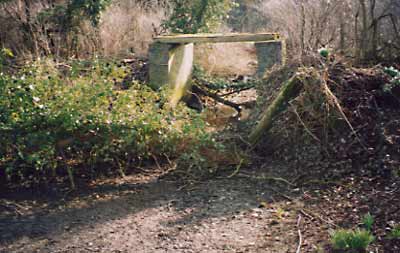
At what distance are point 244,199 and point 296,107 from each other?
132 centimetres

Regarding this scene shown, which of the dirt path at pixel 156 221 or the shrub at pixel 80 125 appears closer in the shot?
the dirt path at pixel 156 221

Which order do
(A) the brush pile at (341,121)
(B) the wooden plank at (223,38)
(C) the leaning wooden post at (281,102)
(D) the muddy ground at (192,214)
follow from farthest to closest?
(B) the wooden plank at (223,38) < (C) the leaning wooden post at (281,102) < (A) the brush pile at (341,121) < (D) the muddy ground at (192,214)

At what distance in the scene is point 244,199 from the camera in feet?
16.4

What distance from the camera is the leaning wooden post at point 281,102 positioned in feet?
18.9

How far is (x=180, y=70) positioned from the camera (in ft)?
31.1

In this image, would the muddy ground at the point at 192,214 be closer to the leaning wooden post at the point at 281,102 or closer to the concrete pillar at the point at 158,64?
the leaning wooden post at the point at 281,102

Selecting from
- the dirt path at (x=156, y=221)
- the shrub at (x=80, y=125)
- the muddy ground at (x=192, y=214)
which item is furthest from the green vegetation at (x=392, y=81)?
the shrub at (x=80, y=125)

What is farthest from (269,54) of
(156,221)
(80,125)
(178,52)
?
(156,221)

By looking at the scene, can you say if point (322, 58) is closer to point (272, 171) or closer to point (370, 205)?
point (272, 171)

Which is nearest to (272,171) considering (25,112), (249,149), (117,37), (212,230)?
(249,149)

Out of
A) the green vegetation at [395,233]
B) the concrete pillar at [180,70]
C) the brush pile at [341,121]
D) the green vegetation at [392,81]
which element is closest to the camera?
the green vegetation at [395,233]

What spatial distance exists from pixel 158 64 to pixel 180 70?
2.45 feet

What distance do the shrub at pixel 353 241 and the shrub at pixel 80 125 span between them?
85.5 inches

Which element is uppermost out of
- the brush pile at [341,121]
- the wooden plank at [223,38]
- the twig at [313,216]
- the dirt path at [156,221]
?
the wooden plank at [223,38]
